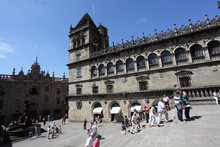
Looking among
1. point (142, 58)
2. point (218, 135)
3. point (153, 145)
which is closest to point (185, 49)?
point (142, 58)

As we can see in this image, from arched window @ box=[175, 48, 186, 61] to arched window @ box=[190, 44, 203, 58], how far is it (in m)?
1.02

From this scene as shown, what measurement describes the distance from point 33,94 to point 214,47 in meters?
45.2

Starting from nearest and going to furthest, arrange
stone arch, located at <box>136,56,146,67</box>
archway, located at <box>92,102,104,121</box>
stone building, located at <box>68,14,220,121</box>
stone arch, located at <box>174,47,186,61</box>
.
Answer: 1. stone building, located at <box>68,14,220,121</box>
2. stone arch, located at <box>174,47,186,61</box>
3. stone arch, located at <box>136,56,146,67</box>
4. archway, located at <box>92,102,104,121</box>

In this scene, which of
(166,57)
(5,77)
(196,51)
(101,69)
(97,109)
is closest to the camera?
(196,51)

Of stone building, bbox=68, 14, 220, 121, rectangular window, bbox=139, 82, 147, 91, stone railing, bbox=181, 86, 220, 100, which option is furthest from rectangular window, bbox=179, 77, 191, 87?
rectangular window, bbox=139, 82, 147, 91

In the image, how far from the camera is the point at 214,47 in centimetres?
1625

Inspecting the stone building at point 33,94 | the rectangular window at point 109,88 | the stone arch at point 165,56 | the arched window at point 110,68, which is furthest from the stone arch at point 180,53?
the stone building at point 33,94

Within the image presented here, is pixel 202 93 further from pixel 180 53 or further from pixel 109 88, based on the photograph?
pixel 109 88

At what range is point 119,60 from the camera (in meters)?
23.0

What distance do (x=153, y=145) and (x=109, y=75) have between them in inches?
716

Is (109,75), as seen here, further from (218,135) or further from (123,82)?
→ (218,135)

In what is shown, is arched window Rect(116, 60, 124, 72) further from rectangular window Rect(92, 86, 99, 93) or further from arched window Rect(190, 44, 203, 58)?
arched window Rect(190, 44, 203, 58)

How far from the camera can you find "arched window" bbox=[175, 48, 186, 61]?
709 inches

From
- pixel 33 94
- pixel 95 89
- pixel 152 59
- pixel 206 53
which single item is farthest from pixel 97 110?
pixel 33 94
